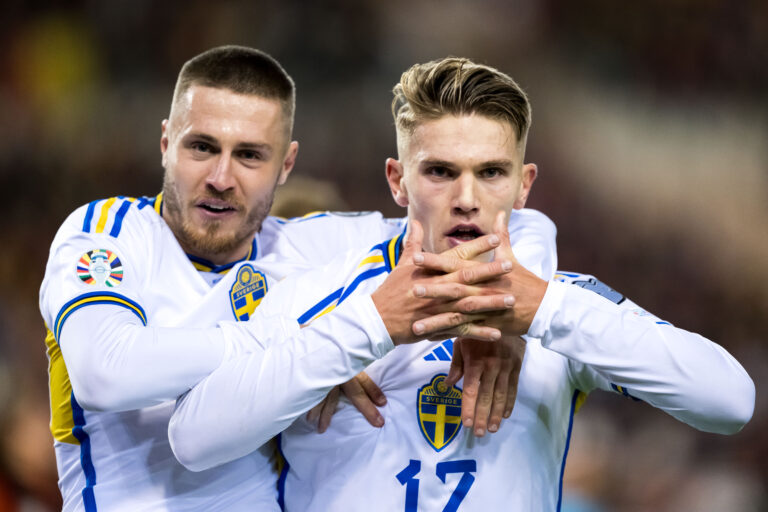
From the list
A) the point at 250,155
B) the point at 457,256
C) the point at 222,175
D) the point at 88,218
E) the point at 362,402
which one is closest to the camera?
the point at 457,256

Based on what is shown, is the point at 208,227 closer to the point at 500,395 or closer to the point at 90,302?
the point at 90,302

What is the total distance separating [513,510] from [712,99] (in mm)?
4688

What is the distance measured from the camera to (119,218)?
2.37 m

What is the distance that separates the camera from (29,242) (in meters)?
5.73

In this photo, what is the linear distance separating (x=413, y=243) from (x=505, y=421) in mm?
517

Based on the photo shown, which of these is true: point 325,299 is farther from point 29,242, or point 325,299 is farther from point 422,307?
point 29,242

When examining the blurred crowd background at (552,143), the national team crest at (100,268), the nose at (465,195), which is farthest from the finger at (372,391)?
the blurred crowd background at (552,143)

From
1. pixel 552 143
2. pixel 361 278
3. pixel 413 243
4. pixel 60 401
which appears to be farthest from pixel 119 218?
pixel 552 143

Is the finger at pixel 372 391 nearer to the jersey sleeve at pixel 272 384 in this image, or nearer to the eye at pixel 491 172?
the jersey sleeve at pixel 272 384

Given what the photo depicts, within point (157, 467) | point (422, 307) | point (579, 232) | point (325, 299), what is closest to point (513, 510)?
point (422, 307)

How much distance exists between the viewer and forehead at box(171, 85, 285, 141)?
2.46 metres

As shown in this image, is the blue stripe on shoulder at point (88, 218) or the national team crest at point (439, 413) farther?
the blue stripe on shoulder at point (88, 218)

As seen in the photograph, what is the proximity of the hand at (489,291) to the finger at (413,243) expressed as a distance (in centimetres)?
5

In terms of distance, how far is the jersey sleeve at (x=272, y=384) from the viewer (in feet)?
5.32
